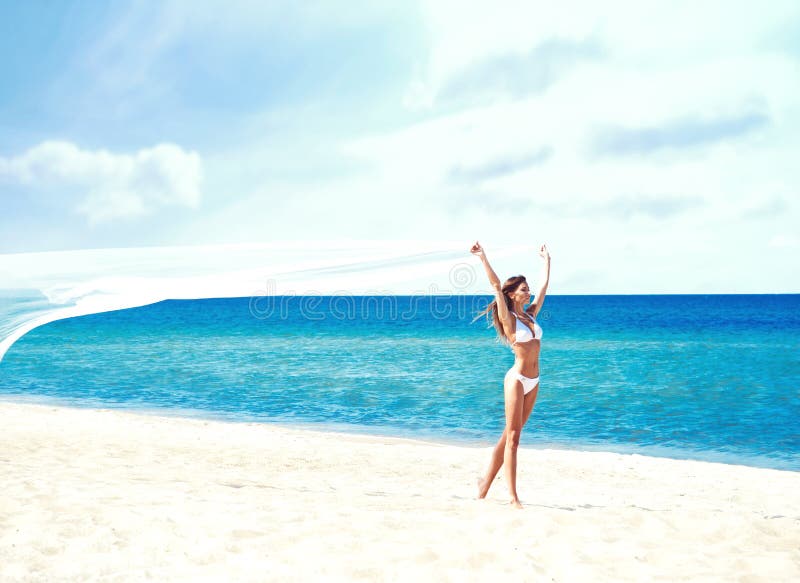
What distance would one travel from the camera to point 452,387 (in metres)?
18.8

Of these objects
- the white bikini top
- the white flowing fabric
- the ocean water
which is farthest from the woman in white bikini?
the ocean water

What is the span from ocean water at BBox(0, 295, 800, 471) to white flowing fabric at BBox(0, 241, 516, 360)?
15.2 ft

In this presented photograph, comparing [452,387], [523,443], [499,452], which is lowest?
[523,443]

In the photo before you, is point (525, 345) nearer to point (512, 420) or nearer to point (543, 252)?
point (512, 420)

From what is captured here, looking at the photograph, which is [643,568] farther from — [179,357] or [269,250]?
Answer: [179,357]

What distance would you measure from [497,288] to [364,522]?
6.85ft

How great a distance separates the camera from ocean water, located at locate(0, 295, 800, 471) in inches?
500

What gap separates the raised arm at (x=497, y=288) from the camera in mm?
5105

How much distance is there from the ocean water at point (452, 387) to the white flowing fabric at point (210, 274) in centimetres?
463

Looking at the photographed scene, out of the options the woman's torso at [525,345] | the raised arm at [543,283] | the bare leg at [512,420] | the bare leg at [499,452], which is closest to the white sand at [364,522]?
the bare leg at [499,452]

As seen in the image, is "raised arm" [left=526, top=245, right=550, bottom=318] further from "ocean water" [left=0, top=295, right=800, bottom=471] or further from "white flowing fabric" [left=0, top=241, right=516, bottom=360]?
"ocean water" [left=0, top=295, right=800, bottom=471]

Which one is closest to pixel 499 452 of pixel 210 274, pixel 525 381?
pixel 525 381

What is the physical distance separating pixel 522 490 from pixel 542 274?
2.91 metres

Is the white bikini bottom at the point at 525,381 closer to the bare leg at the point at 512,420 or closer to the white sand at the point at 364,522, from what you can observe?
the bare leg at the point at 512,420
